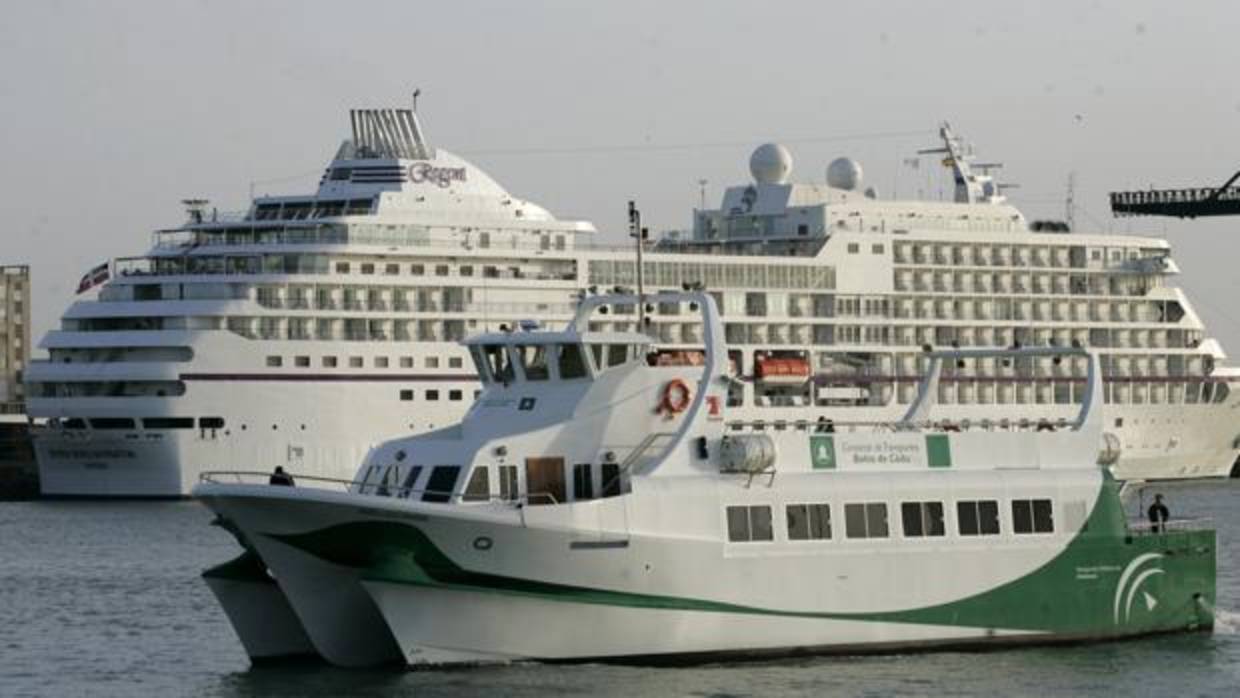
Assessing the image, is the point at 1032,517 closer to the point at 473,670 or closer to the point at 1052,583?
the point at 1052,583

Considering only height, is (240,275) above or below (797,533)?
Answer: above

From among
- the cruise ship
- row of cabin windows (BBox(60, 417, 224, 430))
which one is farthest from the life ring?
row of cabin windows (BBox(60, 417, 224, 430))

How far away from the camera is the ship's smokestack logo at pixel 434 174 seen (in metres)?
87.2

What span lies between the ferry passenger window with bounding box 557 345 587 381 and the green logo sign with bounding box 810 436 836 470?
10.0 ft

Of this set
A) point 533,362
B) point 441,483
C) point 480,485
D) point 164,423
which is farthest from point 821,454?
point 164,423

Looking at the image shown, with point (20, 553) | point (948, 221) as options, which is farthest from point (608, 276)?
point (20, 553)

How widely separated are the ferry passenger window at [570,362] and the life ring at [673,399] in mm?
1050

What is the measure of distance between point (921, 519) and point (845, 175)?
210 ft

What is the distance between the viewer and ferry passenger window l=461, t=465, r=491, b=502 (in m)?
32.6

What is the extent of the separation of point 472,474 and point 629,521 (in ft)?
6.54

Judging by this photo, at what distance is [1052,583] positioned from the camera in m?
35.3

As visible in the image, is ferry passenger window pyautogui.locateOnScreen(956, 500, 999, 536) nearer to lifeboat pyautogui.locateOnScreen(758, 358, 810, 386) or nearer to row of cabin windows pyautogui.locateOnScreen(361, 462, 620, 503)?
lifeboat pyautogui.locateOnScreen(758, 358, 810, 386)

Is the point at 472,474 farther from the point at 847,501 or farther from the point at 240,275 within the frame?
Answer: the point at 240,275

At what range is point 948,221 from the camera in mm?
96188
